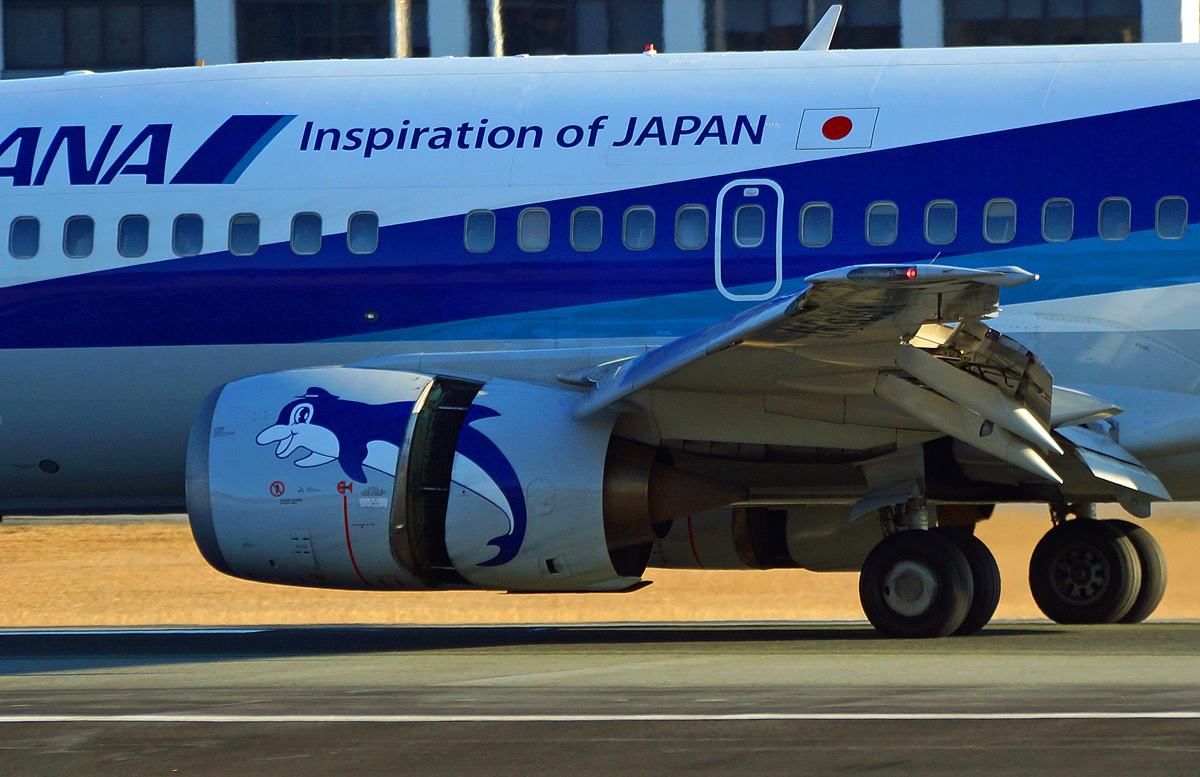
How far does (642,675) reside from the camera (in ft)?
33.2

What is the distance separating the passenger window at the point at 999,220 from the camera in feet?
41.1

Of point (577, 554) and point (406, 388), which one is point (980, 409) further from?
point (406, 388)

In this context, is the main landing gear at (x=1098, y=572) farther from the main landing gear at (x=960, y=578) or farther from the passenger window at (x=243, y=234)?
the passenger window at (x=243, y=234)

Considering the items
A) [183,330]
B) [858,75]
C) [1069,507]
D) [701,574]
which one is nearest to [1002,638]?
[1069,507]

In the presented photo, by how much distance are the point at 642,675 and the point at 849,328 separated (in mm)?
2659

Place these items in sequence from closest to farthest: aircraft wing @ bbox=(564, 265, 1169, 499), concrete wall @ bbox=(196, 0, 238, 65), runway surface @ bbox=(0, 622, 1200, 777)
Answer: runway surface @ bbox=(0, 622, 1200, 777) < aircraft wing @ bbox=(564, 265, 1169, 499) < concrete wall @ bbox=(196, 0, 238, 65)

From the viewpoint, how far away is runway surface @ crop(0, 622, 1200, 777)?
7051 millimetres

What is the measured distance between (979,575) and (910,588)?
563mm

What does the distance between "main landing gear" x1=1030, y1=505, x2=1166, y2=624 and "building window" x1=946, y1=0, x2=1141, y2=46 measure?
24.3 metres

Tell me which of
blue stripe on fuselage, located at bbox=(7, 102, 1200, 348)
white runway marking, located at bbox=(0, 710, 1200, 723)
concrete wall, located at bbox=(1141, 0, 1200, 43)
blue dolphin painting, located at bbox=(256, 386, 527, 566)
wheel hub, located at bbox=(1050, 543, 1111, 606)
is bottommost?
wheel hub, located at bbox=(1050, 543, 1111, 606)

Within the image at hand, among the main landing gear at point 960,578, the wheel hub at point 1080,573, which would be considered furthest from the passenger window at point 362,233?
the wheel hub at point 1080,573

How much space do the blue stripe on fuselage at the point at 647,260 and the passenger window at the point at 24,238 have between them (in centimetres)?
29

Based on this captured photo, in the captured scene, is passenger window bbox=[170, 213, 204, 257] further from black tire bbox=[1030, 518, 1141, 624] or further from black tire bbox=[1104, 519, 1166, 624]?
black tire bbox=[1104, 519, 1166, 624]

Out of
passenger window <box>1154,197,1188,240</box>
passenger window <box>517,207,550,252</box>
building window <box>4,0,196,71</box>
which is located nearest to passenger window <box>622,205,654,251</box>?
passenger window <box>517,207,550,252</box>
